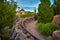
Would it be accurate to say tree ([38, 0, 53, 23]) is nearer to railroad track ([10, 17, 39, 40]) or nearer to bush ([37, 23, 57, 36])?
bush ([37, 23, 57, 36])

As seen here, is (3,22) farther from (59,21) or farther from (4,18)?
(59,21)

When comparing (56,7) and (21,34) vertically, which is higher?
(56,7)

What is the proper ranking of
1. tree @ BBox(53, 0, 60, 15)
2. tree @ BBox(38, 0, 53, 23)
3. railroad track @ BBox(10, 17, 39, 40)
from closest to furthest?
railroad track @ BBox(10, 17, 39, 40)
tree @ BBox(38, 0, 53, 23)
tree @ BBox(53, 0, 60, 15)

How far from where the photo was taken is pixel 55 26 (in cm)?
984

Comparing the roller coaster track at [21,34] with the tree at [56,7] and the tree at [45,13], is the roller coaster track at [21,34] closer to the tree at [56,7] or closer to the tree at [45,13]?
the tree at [45,13]

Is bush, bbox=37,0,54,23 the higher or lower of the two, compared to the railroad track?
higher

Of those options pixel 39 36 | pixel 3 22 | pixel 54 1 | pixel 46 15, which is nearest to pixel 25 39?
pixel 39 36

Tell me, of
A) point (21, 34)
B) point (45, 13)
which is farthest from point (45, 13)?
point (21, 34)

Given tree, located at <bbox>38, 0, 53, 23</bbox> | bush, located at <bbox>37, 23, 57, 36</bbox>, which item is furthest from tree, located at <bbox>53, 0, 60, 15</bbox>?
bush, located at <bbox>37, 23, 57, 36</bbox>

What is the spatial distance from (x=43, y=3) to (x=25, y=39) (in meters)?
3.20

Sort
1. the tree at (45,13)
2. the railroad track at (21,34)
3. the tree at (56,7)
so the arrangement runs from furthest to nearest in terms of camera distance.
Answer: the tree at (56,7) → the tree at (45,13) → the railroad track at (21,34)

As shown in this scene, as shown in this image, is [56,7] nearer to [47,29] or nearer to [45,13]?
[45,13]

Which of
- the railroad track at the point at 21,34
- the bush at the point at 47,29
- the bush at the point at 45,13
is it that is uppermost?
the bush at the point at 45,13

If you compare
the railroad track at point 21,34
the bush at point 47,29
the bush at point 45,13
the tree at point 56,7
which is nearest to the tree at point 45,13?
the bush at point 45,13
